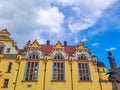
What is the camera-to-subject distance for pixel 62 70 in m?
28.3

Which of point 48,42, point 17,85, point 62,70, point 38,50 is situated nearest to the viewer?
point 17,85

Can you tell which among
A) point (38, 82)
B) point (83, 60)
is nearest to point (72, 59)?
point (83, 60)

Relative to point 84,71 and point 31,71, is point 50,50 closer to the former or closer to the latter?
point 31,71

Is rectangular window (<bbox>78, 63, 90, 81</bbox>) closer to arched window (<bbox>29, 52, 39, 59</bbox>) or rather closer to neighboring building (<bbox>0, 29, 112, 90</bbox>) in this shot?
neighboring building (<bbox>0, 29, 112, 90</bbox>)

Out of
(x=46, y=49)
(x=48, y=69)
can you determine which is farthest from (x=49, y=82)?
(x=46, y=49)

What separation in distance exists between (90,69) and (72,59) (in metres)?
3.93

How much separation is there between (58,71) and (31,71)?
5067 mm

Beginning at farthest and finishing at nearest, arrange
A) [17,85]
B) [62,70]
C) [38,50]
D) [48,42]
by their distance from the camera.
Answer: [48,42]
[38,50]
[62,70]
[17,85]

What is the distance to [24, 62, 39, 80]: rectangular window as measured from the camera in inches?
1062

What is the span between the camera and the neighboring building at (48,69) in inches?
1028

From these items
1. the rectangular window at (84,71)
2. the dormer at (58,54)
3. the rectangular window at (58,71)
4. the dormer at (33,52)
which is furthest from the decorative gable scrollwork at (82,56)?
the dormer at (33,52)

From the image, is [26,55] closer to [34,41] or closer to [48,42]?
[34,41]

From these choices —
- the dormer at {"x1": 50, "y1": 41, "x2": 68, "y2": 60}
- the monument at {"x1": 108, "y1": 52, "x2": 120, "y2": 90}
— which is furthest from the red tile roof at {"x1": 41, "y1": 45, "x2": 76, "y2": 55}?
the monument at {"x1": 108, "y1": 52, "x2": 120, "y2": 90}

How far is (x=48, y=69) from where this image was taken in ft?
91.6
